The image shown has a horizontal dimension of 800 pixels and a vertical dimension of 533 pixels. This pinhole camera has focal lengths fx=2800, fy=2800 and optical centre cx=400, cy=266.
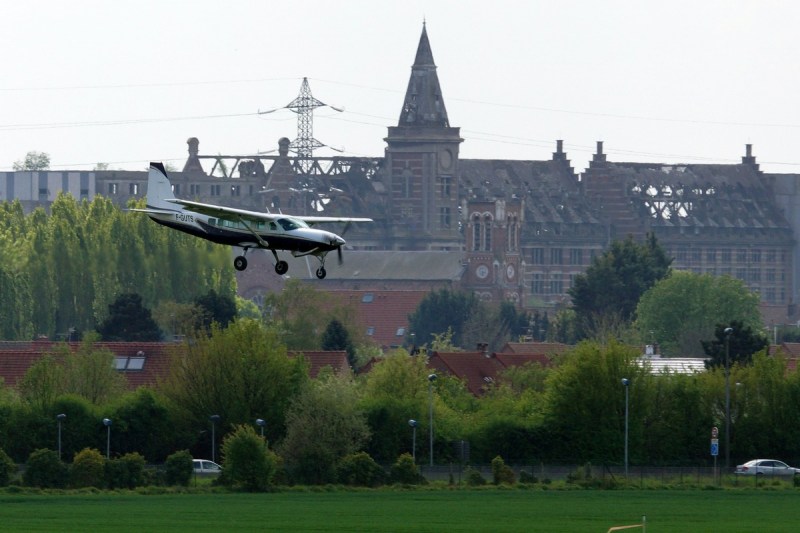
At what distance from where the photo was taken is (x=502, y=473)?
3907 inches

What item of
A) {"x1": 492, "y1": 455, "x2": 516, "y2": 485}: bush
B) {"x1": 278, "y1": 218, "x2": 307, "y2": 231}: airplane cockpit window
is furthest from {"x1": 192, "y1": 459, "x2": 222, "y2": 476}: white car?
{"x1": 278, "y1": 218, "x2": 307, "y2": 231}: airplane cockpit window

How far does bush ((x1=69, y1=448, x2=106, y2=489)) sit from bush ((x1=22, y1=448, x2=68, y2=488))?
33cm

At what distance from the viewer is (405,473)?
97.3 meters

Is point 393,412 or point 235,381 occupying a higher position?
point 235,381

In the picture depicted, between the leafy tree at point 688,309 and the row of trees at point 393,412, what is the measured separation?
72.2 m

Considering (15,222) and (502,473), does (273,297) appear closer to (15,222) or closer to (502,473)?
(15,222)

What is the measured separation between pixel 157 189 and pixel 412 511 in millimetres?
12956

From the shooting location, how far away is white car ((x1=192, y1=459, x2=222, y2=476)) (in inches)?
4021

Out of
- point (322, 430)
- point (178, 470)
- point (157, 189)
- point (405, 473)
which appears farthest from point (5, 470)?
point (405, 473)

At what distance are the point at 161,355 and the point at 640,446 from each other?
28.4 meters

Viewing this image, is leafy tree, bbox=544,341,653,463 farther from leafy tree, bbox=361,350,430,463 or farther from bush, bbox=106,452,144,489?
bush, bbox=106,452,144,489

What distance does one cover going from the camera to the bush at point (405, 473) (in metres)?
97.3

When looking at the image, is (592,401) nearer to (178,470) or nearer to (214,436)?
(214,436)

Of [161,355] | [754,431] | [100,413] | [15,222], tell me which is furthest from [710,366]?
[15,222]
